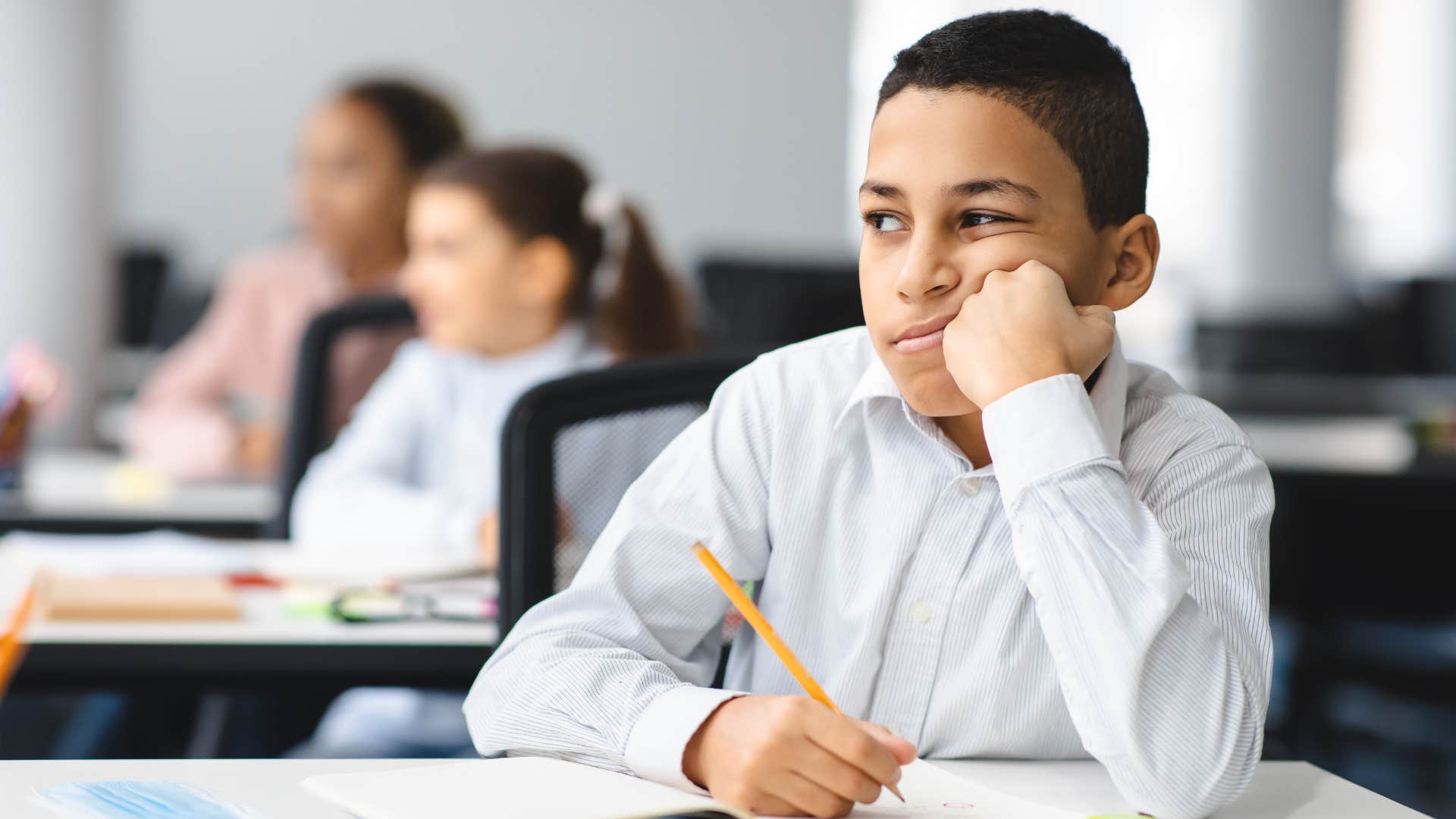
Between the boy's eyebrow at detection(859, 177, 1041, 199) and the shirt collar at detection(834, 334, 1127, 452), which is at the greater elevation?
the boy's eyebrow at detection(859, 177, 1041, 199)

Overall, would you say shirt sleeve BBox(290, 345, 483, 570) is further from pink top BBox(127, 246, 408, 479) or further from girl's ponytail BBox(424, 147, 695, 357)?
pink top BBox(127, 246, 408, 479)

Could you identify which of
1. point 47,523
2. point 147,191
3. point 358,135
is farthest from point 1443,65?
point 47,523

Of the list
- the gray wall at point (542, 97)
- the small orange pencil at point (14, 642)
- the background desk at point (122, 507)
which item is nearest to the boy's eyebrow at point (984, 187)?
the small orange pencil at point (14, 642)

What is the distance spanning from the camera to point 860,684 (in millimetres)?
1049

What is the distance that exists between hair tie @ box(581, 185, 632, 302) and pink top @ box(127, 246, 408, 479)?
0.79m

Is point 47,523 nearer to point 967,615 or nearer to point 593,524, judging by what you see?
point 593,524

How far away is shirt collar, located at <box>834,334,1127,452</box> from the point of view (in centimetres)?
104

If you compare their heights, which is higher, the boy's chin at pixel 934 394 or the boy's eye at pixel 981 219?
the boy's eye at pixel 981 219

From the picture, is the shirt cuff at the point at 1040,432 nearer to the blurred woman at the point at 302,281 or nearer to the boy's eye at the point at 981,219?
the boy's eye at the point at 981,219

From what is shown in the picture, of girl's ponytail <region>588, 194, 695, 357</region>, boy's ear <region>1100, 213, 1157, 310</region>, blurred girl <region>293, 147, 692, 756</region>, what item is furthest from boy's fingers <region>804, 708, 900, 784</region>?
girl's ponytail <region>588, 194, 695, 357</region>

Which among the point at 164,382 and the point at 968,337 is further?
the point at 164,382

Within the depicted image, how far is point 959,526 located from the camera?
106 centimetres

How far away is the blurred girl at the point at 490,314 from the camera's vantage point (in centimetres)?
215

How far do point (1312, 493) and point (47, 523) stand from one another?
2119 millimetres
